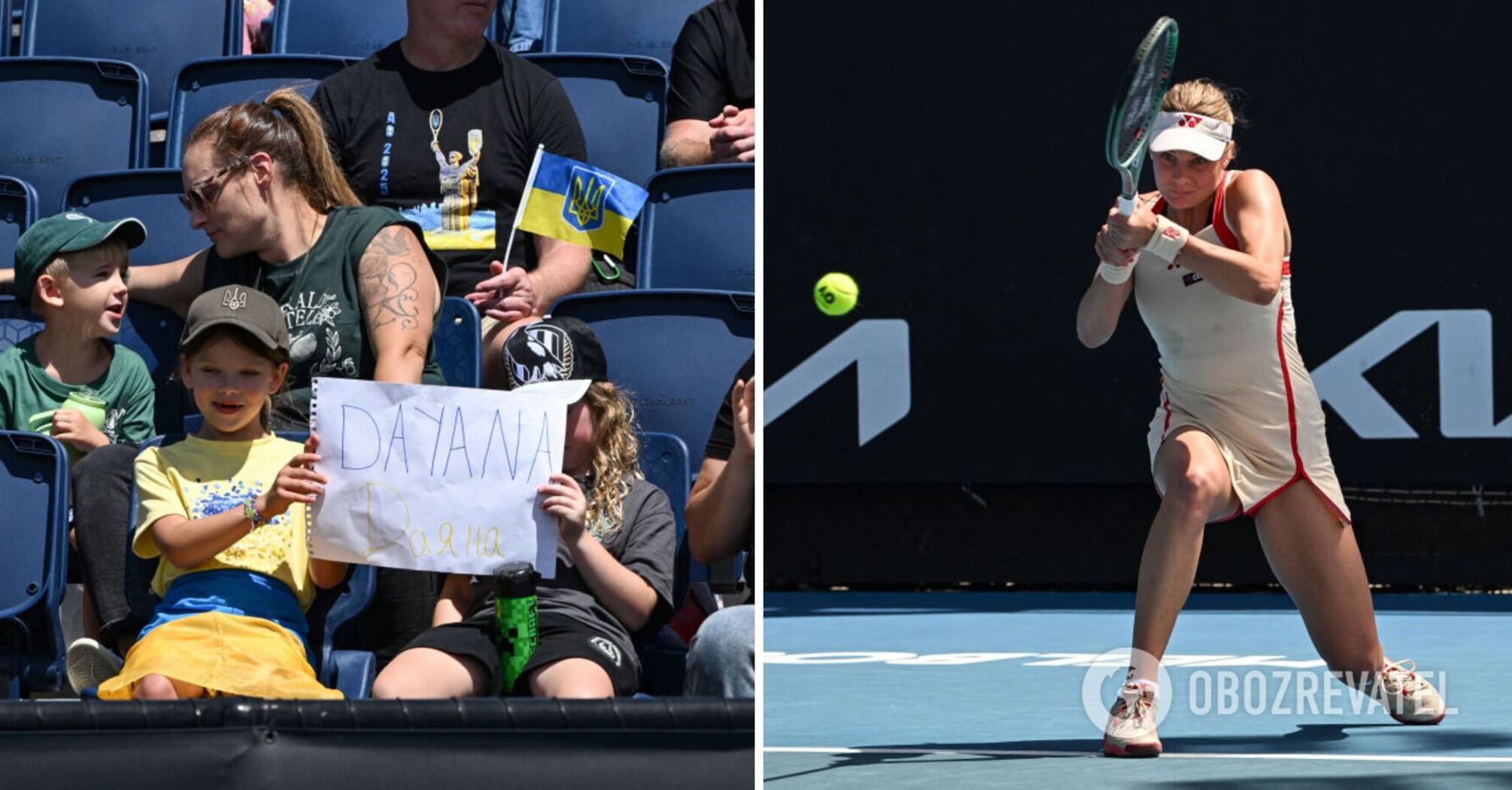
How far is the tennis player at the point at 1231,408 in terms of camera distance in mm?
4715

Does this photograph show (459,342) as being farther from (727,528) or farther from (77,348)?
(727,528)

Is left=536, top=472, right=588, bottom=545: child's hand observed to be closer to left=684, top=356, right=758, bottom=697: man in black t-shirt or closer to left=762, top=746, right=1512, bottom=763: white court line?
left=684, top=356, right=758, bottom=697: man in black t-shirt

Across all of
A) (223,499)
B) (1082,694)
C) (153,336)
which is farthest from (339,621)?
(1082,694)

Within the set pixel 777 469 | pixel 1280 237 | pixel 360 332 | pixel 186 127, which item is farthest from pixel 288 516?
pixel 777 469

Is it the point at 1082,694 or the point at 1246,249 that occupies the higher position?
the point at 1246,249

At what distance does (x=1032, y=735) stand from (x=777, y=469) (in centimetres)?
377

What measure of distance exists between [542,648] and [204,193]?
1393 mm

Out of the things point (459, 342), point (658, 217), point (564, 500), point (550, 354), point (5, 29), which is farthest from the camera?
point (5, 29)

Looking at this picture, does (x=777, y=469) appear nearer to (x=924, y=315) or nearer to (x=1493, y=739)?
(x=924, y=315)

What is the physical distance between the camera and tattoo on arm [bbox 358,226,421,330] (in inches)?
185

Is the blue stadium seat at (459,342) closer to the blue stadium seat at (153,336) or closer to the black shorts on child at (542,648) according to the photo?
the blue stadium seat at (153,336)

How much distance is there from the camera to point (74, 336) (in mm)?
4855

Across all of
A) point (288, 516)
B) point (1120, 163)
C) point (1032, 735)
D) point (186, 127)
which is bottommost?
point (1032, 735)

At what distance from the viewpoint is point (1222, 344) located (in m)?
4.86
